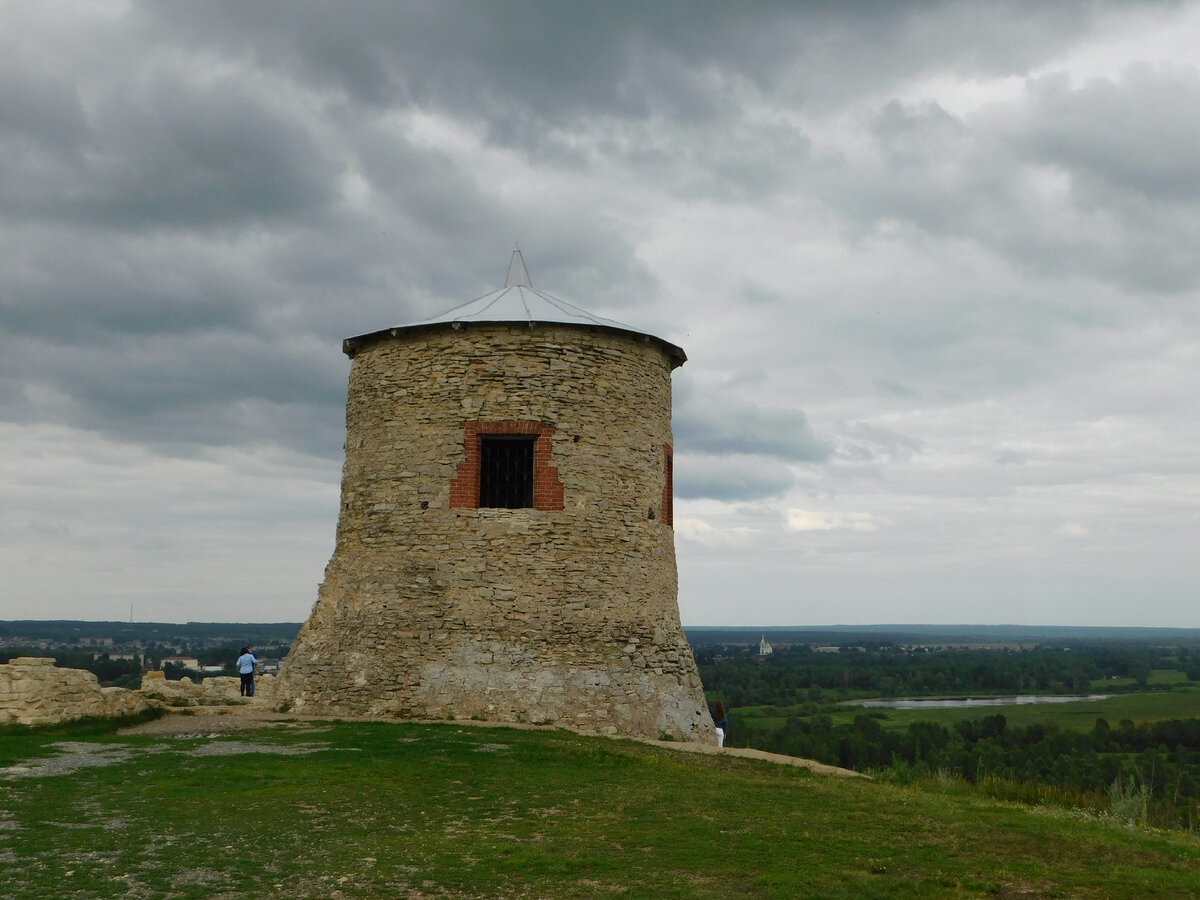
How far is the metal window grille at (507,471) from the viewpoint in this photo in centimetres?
1405

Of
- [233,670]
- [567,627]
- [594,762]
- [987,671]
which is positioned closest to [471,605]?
[567,627]

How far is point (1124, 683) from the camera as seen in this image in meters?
76.8

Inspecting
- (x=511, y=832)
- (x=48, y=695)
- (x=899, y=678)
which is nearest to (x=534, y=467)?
(x=48, y=695)

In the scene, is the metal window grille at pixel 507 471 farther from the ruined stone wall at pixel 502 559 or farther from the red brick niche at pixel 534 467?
the ruined stone wall at pixel 502 559

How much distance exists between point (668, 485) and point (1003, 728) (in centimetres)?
3108

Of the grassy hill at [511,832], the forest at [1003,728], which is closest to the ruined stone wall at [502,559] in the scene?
the grassy hill at [511,832]

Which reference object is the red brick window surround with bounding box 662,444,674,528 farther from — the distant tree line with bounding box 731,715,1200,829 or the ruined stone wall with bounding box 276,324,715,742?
the distant tree line with bounding box 731,715,1200,829

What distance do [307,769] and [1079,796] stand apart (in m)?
7.66

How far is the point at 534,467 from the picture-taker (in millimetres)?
13938

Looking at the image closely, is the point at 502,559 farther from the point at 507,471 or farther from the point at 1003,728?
the point at 1003,728

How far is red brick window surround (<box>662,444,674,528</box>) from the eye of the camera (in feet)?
50.3

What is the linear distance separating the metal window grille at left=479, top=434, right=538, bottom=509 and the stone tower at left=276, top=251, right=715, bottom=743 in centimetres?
3

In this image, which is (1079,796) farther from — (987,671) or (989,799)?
(987,671)

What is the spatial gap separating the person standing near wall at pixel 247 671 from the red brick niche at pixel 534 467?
19.8 feet
